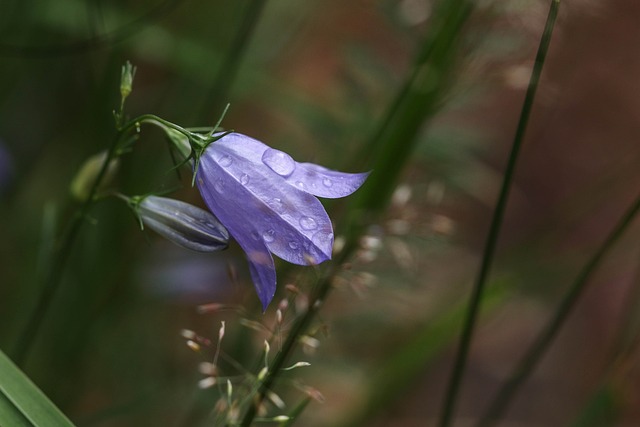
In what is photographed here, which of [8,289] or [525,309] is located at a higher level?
[525,309]

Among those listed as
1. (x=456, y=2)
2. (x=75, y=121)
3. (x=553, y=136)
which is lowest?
(x=75, y=121)

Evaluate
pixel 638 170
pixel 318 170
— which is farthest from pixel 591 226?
pixel 318 170

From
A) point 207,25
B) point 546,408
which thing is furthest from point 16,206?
point 546,408

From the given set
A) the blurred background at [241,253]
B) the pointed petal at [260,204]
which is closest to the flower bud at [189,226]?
the pointed petal at [260,204]

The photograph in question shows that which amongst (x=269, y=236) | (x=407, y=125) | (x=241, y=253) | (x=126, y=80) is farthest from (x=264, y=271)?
(x=241, y=253)

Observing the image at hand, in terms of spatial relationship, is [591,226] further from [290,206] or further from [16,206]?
[290,206]

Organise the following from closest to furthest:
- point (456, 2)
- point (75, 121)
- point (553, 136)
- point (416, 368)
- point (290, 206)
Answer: point (290, 206) < point (456, 2) < point (416, 368) < point (75, 121) < point (553, 136)

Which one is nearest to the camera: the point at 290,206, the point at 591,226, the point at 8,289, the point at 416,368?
the point at 290,206

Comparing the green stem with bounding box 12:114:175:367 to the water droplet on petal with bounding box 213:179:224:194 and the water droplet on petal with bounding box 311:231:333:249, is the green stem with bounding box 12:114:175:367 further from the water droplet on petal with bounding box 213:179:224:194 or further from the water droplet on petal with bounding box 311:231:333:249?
the water droplet on petal with bounding box 311:231:333:249

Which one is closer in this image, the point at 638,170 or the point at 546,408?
the point at 546,408
